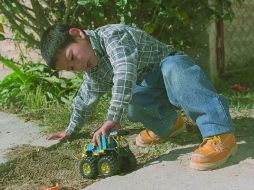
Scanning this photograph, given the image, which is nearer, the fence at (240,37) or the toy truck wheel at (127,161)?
the toy truck wheel at (127,161)

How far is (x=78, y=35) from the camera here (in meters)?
3.29

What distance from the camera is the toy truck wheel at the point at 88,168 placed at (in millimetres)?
3184

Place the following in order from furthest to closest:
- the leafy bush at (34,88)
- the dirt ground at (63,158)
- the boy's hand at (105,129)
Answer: the leafy bush at (34,88), the dirt ground at (63,158), the boy's hand at (105,129)

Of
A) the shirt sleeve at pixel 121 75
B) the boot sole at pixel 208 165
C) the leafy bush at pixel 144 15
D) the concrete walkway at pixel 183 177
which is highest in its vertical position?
the leafy bush at pixel 144 15

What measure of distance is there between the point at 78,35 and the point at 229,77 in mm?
3012

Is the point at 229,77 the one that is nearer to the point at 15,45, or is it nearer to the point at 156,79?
the point at 15,45

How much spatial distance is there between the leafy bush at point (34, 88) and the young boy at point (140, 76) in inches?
56.5

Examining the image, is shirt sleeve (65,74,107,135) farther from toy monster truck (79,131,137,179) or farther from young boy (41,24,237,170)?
toy monster truck (79,131,137,179)


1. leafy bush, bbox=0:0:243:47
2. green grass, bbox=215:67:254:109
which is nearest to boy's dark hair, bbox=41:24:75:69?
leafy bush, bbox=0:0:243:47

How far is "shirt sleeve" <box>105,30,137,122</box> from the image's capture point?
311cm

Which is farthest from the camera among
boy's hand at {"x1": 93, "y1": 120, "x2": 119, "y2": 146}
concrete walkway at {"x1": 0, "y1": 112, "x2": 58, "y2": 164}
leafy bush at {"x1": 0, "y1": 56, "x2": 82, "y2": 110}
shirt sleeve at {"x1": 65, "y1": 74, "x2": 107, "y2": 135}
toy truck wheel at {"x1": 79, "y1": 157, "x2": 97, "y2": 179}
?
leafy bush at {"x1": 0, "y1": 56, "x2": 82, "y2": 110}

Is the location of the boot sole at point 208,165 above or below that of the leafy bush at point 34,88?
below

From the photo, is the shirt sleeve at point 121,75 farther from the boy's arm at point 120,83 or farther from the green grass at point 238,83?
the green grass at point 238,83

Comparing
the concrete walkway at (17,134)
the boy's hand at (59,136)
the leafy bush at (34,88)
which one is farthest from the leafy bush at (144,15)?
the boy's hand at (59,136)
